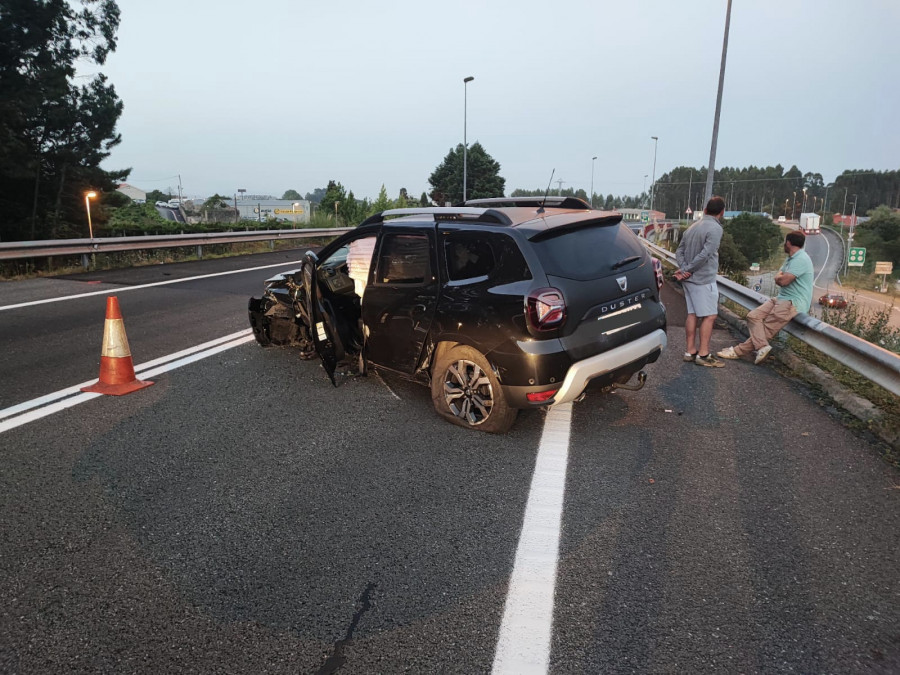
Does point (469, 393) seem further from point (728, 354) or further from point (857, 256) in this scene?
point (857, 256)

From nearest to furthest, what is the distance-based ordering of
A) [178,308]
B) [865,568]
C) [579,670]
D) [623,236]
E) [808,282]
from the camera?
[579,670] → [865,568] → [623,236] → [808,282] → [178,308]

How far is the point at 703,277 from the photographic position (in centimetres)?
689

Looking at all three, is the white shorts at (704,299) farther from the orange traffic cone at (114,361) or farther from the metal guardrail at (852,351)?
the orange traffic cone at (114,361)

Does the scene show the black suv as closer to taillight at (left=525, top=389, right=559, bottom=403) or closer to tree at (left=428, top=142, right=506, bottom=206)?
taillight at (left=525, top=389, right=559, bottom=403)

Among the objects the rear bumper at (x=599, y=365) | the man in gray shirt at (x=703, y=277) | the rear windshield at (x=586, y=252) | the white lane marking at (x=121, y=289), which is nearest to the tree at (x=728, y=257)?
the man in gray shirt at (x=703, y=277)

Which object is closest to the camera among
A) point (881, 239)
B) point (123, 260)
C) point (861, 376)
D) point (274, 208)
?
point (861, 376)

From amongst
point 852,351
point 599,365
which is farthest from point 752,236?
point 599,365

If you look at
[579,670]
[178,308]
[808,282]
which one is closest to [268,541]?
[579,670]

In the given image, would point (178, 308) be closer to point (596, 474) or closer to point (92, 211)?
point (596, 474)

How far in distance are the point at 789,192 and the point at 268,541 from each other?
22175 centimetres

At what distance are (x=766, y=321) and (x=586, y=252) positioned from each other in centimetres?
365

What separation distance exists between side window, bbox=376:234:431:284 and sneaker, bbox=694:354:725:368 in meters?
3.74

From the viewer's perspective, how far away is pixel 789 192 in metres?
190

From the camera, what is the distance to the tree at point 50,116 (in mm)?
21672
